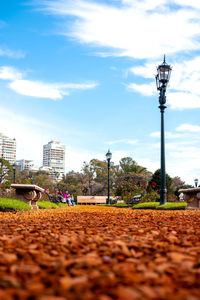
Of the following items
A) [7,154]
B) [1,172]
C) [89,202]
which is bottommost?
[89,202]

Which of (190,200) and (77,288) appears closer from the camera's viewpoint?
(77,288)

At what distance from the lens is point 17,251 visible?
2.44 metres

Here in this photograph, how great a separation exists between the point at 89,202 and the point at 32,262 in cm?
2861

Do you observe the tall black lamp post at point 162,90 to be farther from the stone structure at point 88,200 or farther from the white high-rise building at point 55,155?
the white high-rise building at point 55,155

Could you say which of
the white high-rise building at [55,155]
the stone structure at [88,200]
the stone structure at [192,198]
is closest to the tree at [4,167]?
the stone structure at [88,200]

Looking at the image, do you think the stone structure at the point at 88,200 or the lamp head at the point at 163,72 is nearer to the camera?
the lamp head at the point at 163,72

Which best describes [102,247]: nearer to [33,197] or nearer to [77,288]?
[77,288]

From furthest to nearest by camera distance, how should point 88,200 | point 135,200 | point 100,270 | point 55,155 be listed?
1. point 55,155
2. point 88,200
3. point 135,200
4. point 100,270

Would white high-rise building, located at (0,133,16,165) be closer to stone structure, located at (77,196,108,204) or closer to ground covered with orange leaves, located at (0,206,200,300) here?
stone structure, located at (77,196,108,204)

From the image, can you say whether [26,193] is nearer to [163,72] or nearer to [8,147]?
[163,72]

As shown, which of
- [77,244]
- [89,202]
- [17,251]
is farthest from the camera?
[89,202]

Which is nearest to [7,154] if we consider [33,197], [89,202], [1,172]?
[1,172]

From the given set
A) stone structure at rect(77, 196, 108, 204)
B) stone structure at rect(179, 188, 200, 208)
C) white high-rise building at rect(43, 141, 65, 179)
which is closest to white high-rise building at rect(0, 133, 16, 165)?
white high-rise building at rect(43, 141, 65, 179)

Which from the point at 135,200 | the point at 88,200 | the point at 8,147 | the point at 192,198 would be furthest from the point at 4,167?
the point at 8,147
